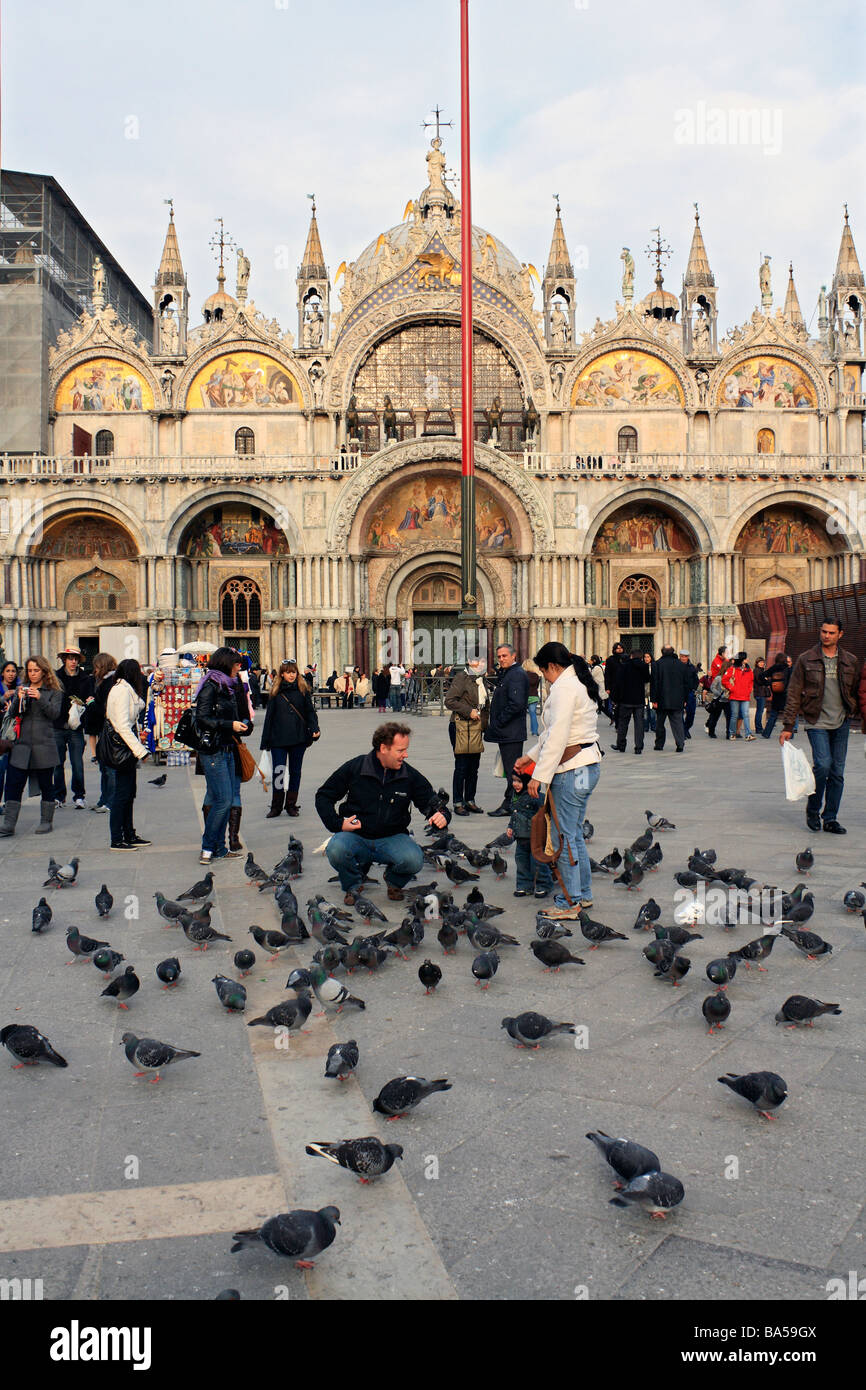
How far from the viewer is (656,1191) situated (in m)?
3.05

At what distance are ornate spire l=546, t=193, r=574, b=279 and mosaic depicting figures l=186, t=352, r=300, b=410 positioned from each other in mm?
9643

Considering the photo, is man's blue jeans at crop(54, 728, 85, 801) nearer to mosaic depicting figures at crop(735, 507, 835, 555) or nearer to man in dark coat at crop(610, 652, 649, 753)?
man in dark coat at crop(610, 652, 649, 753)

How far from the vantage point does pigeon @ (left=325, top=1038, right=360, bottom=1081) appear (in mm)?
4023

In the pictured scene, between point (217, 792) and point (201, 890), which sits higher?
point (217, 792)

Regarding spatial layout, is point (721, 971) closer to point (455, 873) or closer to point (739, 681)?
point (455, 873)

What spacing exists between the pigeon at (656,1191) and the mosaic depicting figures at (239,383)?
32335 millimetres

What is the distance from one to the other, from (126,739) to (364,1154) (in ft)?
18.8

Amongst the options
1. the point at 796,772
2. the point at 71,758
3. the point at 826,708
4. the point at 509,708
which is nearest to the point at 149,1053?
the point at 509,708

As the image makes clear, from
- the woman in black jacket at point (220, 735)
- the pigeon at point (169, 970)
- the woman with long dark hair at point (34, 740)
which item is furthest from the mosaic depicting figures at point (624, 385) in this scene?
the pigeon at point (169, 970)

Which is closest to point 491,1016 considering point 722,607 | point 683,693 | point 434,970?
Answer: point 434,970

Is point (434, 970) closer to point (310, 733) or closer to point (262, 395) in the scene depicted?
point (310, 733)

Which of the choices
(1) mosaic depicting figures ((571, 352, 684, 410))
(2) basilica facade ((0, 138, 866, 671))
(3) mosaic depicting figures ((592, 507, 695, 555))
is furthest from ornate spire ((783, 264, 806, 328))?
(3) mosaic depicting figures ((592, 507, 695, 555))
